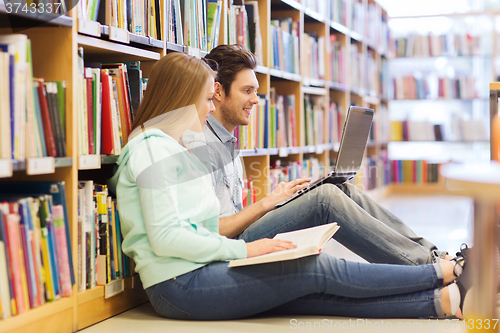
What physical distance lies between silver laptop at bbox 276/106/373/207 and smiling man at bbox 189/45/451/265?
4 centimetres

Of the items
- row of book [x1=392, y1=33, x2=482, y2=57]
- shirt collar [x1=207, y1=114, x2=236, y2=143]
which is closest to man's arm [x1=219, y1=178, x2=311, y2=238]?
shirt collar [x1=207, y1=114, x2=236, y2=143]

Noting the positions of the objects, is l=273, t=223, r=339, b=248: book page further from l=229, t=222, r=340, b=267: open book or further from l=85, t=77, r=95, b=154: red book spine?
l=85, t=77, r=95, b=154: red book spine

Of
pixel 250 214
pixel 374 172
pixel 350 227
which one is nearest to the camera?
pixel 350 227

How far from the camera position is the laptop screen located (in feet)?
6.52

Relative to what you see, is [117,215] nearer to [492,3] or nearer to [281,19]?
[281,19]

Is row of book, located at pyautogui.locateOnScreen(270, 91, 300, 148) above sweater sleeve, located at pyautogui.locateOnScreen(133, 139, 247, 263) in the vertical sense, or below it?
above

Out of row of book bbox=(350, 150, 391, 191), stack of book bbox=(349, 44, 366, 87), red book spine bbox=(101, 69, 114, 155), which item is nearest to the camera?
red book spine bbox=(101, 69, 114, 155)

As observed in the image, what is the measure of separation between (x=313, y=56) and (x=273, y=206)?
76.2 inches

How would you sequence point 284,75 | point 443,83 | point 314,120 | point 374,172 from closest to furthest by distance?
point 284,75 → point 314,120 → point 374,172 → point 443,83

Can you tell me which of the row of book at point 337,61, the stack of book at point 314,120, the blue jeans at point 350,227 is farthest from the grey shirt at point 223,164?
the row of book at point 337,61

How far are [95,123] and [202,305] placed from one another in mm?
619

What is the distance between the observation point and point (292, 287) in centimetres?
150

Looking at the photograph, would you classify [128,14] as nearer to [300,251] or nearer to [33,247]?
[33,247]

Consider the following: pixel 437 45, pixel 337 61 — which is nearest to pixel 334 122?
pixel 337 61
